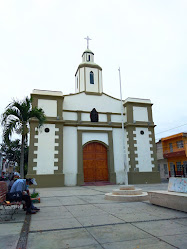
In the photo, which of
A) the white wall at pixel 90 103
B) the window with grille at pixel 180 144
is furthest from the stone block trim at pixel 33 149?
the window with grille at pixel 180 144

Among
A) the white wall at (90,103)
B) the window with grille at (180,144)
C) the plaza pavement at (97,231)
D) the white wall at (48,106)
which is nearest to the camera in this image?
the plaza pavement at (97,231)

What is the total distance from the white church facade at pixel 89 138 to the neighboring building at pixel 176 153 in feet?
31.1

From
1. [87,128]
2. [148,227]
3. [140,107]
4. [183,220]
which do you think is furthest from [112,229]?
[140,107]

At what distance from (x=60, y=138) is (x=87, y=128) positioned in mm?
2842

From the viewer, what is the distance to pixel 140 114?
20.4m

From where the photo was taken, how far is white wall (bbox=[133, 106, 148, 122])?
20.1 m

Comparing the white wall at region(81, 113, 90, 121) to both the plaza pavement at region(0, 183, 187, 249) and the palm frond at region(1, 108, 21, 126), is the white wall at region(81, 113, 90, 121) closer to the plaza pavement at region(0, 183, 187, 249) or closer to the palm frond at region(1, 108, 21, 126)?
the palm frond at region(1, 108, 21, 126)

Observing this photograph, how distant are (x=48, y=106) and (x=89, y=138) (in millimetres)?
4655

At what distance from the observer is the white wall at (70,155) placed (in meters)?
17.1

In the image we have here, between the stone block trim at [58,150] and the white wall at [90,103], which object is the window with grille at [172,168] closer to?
the white wall at [90,103]

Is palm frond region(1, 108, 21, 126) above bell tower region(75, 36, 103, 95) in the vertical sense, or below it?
below

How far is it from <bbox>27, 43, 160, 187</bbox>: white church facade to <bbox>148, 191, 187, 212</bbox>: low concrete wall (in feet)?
34.6

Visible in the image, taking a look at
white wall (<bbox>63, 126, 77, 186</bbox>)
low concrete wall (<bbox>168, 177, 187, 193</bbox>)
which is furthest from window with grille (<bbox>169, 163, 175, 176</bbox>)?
low concrete wall (<bbox>168, 177, 187, 193</bbox>)

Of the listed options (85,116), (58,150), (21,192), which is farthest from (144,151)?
(21,192)
